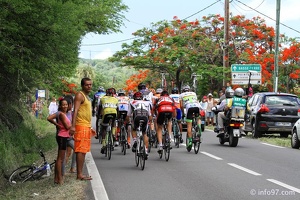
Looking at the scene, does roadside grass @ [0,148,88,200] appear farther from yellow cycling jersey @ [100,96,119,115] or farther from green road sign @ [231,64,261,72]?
green road sign @ [231,64,261,72]

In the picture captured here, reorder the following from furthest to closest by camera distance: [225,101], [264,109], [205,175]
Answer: [264,109] < [225,101] < [205,175]

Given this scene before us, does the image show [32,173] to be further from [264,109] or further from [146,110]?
[264,109]

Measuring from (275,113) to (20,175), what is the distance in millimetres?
12003

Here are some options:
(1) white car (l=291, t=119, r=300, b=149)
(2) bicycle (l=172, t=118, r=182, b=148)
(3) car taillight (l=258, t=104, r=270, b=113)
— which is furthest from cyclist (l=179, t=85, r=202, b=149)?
(3) car taillight (l=258, t=104, r=270, b=113)

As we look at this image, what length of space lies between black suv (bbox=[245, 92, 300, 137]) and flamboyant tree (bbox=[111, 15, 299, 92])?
16.8 meters

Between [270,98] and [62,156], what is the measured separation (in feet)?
42.6

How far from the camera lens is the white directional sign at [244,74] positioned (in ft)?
98.4

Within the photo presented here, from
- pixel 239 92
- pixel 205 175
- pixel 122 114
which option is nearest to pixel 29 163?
pixel 122 114

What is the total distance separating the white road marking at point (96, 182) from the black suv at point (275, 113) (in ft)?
30.8

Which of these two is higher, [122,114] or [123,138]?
[122,114]

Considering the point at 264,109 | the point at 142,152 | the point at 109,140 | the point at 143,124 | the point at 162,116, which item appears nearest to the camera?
the point at 142,152

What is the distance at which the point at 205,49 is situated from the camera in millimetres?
40969

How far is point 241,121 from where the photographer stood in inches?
621

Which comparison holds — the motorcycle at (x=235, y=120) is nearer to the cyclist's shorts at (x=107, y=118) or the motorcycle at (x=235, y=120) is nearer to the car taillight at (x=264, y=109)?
the cyclist's shorts at (x=107, y=118)
